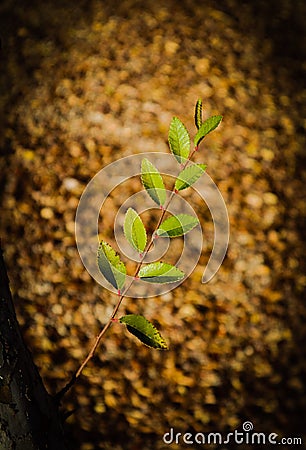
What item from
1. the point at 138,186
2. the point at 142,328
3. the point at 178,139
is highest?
the point at 178,139

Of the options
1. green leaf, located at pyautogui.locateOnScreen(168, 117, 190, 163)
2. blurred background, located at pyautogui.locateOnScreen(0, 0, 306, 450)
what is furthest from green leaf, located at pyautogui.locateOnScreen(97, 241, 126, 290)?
blurred background, located at pyautogui.locateOnScreen(0, 0, 306, 450)

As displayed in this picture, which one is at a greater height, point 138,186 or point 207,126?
point 207,126

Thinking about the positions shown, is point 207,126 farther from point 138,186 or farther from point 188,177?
point 138,186

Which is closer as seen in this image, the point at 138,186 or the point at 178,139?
the point at 178,139

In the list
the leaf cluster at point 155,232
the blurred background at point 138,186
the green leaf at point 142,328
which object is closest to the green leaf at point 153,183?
the leaf cluster at point 155,232

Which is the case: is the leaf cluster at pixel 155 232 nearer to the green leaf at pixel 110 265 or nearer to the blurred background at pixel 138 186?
the green leaf at pixel 110 265

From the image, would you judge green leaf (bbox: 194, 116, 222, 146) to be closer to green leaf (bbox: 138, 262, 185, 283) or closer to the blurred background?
green leaf (bbox: 138, 262, 185, 283)

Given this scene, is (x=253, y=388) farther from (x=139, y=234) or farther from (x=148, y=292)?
(x=139, y=234)

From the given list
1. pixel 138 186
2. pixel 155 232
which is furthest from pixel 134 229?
pixel 138 186
